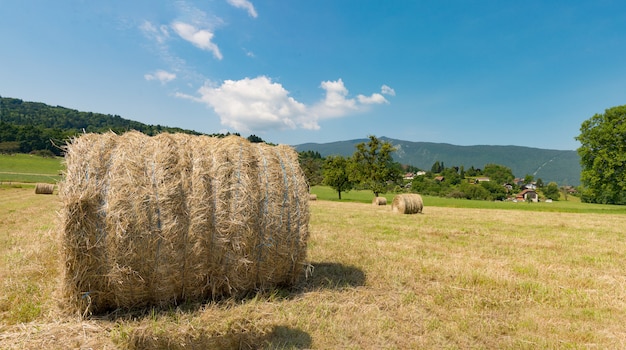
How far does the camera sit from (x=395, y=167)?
3997 cm

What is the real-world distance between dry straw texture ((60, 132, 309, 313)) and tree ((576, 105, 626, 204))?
37.5 m

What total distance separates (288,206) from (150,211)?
1.83 metres

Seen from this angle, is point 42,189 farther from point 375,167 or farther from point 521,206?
point 521,206

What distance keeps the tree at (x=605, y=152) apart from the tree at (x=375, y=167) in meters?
18.1

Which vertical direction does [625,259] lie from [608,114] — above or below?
below

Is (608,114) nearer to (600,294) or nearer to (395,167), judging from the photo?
(395,167)

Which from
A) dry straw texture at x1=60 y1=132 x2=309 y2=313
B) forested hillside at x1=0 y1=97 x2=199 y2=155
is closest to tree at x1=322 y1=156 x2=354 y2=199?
forested hillside at x1=0 y1=97 x2=199 y2=155

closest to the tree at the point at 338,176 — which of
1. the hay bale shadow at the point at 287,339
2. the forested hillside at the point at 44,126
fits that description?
the forested hillside at the point at 44,126

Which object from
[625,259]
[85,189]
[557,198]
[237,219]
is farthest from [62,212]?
[557,198]

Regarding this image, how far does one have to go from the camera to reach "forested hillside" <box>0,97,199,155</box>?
6.09m

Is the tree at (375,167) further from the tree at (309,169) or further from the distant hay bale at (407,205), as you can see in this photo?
the distant hay bale at (407,205)

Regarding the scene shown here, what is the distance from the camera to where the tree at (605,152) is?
30500 millimetres

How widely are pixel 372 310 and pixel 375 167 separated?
3616 centimetres

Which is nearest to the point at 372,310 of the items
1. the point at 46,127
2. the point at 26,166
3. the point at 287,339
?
the point at 287,339
